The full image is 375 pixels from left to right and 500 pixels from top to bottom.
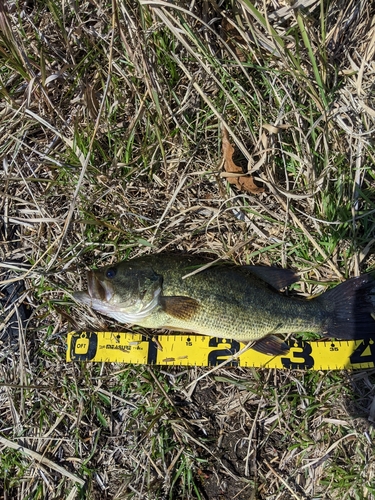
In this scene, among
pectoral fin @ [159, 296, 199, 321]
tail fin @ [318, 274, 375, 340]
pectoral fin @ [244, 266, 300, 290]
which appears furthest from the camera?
pectoral fin @ [244, 266, 300, 290]

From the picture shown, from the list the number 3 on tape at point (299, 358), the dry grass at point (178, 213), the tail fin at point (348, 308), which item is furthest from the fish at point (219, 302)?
the dry grass at point (178, 213)

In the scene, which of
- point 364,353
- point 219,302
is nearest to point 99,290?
point 219,302

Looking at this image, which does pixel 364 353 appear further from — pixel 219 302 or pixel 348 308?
pixel 219 302

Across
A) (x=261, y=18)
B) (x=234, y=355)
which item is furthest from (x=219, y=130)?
(x=234, y=355)

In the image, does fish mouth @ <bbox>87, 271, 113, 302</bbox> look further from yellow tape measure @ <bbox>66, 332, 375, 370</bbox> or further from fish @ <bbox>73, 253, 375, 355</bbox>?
yellow tape measure @ <bbox>66, 332, 375, 370</bbox>

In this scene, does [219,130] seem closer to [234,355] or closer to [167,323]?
[167,323]

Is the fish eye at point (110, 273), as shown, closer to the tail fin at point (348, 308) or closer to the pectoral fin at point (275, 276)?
the pectoral fin at point (275, 276)

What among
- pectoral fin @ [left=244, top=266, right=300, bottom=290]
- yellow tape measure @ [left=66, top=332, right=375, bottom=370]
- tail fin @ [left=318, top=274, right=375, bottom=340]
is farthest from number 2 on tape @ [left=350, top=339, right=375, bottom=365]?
pectoral fin @ [left=244, top=266, right=300, bottom=290]
